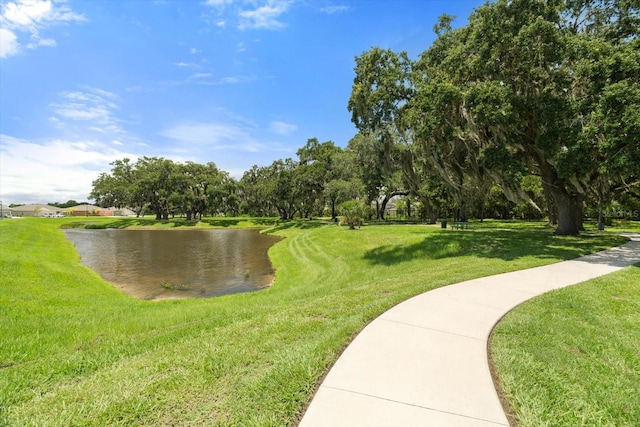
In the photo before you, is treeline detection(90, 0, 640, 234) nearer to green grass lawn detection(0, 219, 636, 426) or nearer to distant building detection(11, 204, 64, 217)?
green grass lawn detection(0, 219, 636, 426)

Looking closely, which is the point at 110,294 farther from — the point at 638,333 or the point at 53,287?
the point at 638,333

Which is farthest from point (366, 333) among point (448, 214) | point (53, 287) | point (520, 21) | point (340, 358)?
point (448, 214)

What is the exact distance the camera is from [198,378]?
10.7 ft

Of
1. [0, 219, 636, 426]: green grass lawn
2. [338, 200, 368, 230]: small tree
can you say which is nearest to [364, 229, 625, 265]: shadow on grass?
[0, 219, 636, 426]: green grass lawn

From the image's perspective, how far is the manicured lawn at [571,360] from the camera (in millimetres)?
2766

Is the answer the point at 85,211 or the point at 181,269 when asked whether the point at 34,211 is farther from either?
the point at 181,269

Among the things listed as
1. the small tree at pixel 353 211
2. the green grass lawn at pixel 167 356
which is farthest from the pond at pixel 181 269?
the small tree at pixel 353 211

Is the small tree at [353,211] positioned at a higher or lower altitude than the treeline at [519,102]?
lower

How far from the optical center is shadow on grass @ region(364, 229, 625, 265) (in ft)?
40.3

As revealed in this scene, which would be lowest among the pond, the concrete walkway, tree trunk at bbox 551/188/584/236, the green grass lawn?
the pond

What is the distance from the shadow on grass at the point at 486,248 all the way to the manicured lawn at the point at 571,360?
610 cm

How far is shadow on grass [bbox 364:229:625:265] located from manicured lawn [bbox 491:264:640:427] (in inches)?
240

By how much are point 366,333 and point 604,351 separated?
3.01 metres

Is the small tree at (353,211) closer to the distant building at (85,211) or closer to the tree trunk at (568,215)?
the tree trunk at (568,215)
